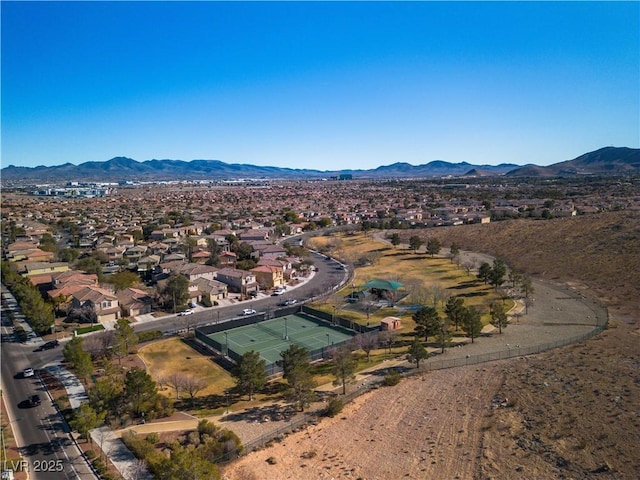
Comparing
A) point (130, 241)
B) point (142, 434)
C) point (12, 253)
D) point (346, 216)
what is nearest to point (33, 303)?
point (142, 434)

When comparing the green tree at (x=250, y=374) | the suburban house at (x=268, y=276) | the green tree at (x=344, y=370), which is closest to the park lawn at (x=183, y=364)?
the green tree at (x=250, y=374)

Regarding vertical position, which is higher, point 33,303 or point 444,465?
point 33,303

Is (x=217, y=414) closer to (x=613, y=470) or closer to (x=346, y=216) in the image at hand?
(x=613, y=470)

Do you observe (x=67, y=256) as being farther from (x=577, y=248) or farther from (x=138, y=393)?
(x=577, y=248)

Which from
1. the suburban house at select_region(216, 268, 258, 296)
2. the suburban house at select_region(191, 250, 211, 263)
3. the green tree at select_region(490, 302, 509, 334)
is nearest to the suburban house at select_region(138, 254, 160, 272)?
the suburban house at select_region(191, 250, 211, 263)

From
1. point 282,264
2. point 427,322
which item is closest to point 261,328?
point 427,322
